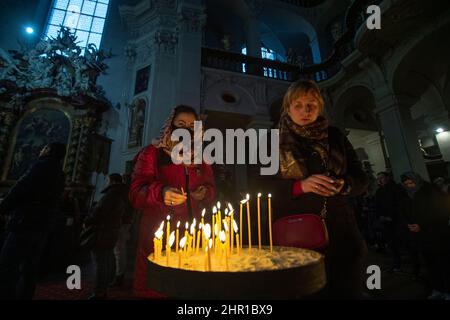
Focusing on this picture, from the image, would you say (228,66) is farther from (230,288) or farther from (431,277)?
(230,288)

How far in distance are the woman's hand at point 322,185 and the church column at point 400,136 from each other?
6732mm

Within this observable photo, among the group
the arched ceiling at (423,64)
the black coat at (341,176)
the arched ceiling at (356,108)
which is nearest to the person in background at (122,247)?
the black coat at (341,176)

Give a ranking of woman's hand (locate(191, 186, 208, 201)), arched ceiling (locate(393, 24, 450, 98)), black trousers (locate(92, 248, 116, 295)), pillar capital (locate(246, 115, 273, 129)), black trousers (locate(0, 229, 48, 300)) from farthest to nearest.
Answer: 1. pillar capital (locate(246, 115, 273, 129))
2. arched ceiling (locate(393, 24, 450, 98))
3. black trousers (locate(92, 248, 116, 295))
4. black trousers (locate(0, 229, 48, 300))
5. woman's hand (locate(191, 186, 208, 201))

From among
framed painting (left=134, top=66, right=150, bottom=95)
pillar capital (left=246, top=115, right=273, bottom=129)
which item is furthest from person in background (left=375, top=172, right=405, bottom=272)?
framed painting (left=134, top=66, right=150, bottom=95)

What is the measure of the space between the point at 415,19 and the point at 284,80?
4.77 metres

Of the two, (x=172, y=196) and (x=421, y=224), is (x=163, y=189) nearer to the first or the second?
(x=172, y=196)

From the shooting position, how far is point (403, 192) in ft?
13.6

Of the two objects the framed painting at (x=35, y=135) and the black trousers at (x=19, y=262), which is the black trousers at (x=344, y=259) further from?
the framed painting at (x=35, y=135)

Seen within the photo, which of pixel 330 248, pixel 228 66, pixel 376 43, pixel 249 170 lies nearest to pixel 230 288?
pixel 330 248

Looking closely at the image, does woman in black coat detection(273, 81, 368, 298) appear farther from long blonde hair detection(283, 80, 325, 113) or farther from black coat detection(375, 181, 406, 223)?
black coat detection(375, 181, 406, 223)

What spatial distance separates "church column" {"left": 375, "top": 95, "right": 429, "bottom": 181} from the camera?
618 centimetres

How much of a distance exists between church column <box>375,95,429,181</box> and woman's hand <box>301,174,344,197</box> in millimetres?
6732

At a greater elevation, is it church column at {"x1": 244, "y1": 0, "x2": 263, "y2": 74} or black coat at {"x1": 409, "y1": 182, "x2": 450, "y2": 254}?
church column at {"x1": 244, "y1": 0, "x2": 263, "y2": 74}

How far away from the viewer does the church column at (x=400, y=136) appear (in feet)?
20.3
